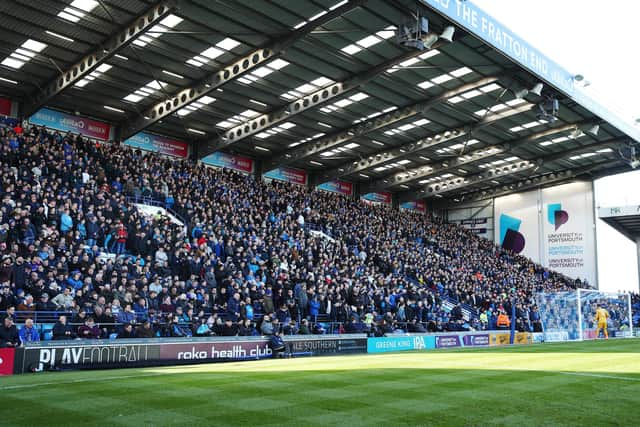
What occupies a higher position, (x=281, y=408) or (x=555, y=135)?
(x=555, y=135)

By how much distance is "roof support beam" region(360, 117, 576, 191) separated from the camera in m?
40.2

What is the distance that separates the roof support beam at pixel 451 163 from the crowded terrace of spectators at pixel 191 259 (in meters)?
7.46

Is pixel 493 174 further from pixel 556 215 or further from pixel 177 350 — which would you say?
pixel 177 350

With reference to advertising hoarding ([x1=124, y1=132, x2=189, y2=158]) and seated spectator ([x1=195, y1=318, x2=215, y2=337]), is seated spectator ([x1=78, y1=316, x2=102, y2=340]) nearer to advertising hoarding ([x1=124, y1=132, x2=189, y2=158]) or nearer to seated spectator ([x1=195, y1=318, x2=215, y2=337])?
seated spectator ([x1=195, y1=318, x2=215, y2=337])

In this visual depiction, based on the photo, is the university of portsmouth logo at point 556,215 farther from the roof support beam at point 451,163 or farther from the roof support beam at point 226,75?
the roof support beam at point 226,75

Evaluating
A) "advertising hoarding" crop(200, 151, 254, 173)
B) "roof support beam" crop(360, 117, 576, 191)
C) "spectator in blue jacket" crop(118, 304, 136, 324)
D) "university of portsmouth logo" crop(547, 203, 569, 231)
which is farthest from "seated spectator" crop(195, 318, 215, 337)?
"university of portsmouth logo" crop(547, 203, 569, 231)

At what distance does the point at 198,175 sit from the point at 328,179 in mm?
14309

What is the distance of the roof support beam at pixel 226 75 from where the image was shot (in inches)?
945

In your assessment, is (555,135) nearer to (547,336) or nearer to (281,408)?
(547,336)

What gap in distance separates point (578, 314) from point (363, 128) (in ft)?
55.4

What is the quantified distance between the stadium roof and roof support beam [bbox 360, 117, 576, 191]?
135 millimetres

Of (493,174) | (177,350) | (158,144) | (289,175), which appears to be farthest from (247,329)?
(493,174)

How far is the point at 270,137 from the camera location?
131 feet

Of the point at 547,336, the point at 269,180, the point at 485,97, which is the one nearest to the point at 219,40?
the point at 485,97
